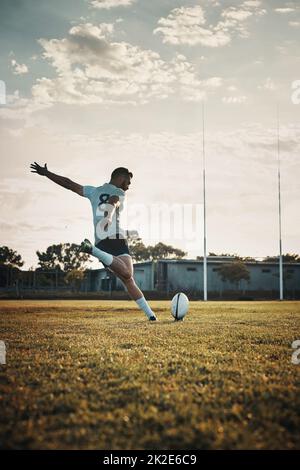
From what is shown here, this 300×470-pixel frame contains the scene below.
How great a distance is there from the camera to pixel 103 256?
7.16 meters

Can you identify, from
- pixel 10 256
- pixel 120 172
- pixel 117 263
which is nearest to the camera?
pixel 117 263

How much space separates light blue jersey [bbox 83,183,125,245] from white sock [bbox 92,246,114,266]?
0.44 metres

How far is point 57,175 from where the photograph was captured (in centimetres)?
745

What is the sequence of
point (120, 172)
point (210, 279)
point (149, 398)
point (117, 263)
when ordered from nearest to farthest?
point (149, 398)
point (117, 263)
point (120, 172)
point (210, 279)

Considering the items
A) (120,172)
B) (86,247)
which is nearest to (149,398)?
(86,247)

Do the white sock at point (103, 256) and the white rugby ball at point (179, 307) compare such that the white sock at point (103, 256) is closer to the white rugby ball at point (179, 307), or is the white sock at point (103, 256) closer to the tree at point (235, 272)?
the white rugby ball at point (179, 307)

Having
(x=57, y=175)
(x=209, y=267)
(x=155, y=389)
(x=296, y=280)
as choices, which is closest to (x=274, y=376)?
(x=155, y=389)

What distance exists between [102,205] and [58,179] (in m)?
0.90

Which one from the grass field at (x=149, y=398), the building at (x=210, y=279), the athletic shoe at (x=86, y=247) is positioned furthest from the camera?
the building at (x=210, y=279)

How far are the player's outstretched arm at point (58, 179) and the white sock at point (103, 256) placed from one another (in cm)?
121

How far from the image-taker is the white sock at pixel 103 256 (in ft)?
23.3

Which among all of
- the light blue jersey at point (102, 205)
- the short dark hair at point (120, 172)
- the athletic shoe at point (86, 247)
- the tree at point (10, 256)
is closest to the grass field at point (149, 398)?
the athletic shoe at point (86, 247)

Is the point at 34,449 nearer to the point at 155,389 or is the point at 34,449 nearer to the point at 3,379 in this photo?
the point at 155,389

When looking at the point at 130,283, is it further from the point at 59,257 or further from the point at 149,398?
the point at 59,257
